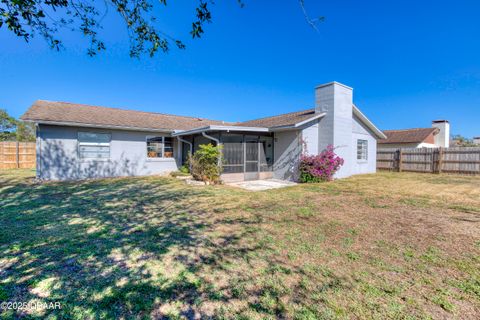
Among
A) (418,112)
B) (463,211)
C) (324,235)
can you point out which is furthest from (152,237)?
(418,112)

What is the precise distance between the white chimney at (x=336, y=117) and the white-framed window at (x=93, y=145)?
11.8 m

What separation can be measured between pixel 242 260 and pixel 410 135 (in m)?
27.3

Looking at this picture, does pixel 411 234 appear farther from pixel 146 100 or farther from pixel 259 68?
pixel 146 100

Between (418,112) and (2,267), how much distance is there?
3938 cm

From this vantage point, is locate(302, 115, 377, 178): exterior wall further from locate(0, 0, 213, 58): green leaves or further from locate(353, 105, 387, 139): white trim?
locate(0, 0, 213, 58): green leaves

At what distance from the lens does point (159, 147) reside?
14.2m

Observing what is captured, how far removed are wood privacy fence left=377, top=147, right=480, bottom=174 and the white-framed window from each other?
62.4 ft

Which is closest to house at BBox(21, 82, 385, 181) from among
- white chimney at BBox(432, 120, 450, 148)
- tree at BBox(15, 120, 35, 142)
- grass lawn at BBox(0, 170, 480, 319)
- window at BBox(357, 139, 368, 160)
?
window at BBox(357, 139, 368, 160)

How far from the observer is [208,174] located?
10.9 metres

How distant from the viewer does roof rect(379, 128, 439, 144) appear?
22.3 m

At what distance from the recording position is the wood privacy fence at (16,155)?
1694 cm

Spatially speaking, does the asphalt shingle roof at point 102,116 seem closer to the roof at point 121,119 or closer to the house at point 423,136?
the roof at point 121,119

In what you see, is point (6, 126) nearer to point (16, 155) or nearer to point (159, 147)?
point (16, 155)

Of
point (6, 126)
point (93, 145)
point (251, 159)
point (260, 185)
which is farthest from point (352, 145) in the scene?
point (6, 126)
